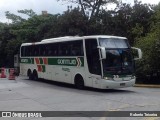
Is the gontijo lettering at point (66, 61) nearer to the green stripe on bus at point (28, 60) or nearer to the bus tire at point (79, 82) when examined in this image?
the bus tire at point (79, 82)

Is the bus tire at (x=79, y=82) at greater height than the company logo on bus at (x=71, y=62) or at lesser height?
lesser

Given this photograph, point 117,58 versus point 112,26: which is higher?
point 112,26

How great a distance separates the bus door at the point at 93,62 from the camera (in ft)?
62.1

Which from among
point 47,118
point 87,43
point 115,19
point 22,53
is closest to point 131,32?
point 115,19

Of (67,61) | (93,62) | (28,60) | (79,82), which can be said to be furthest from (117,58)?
(28,60)

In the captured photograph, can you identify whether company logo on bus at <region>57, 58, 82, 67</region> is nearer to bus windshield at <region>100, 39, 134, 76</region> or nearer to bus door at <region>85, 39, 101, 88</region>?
bus door at <region>85, 39, 101, 88</region>

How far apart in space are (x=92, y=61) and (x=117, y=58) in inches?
→ 57.3

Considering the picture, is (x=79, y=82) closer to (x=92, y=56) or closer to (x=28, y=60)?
(x=92, y=56)

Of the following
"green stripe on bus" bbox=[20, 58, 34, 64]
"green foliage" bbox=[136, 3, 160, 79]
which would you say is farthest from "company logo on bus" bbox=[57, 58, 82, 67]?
"green foliage" bbox=[136, 3, 160, 79]

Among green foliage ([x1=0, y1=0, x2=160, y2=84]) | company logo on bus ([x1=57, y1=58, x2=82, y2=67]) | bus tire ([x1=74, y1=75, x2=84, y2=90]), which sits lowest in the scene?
bus tire ([x1=74, y1=75, x2=84, y2=90])

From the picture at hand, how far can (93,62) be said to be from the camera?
63.5 ft

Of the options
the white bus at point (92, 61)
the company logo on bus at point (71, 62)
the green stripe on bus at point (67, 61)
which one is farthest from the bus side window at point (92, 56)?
the company logo on bus at point (71, 62)

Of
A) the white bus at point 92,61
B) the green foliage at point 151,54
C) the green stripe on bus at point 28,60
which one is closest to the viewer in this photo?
the white bus at point 92,61

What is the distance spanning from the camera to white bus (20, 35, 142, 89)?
18.6 metres
